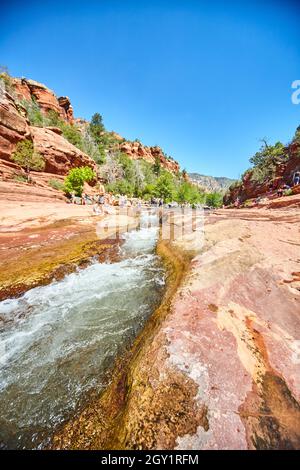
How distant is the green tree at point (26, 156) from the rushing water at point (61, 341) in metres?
23.6

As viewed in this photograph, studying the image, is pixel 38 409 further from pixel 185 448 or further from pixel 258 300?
pixel 258 300

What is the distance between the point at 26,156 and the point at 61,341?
26701mm

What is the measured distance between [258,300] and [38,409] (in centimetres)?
383

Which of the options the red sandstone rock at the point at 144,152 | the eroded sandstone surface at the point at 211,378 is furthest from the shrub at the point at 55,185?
the red sandstone rock at the point at 144,152

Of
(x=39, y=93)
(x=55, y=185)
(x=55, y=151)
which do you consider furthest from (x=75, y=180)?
(x=39, y=93)

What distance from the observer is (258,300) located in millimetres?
3689

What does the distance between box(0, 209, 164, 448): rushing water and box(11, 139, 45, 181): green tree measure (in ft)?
77.5

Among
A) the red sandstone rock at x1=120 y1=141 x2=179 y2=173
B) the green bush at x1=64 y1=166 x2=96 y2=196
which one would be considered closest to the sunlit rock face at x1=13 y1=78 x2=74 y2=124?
the red sandstone rock at x1=120 y1=141 x2=179 y2=173

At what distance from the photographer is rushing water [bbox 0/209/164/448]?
2.52 metres

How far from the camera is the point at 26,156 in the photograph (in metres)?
23.8

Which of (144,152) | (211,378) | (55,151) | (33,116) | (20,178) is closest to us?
(211,378)

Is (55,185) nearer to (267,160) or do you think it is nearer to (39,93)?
(267,160)

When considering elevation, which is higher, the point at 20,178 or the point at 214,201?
the point at 20,178

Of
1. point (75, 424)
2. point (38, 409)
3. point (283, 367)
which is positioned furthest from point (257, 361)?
point (38, 409)
